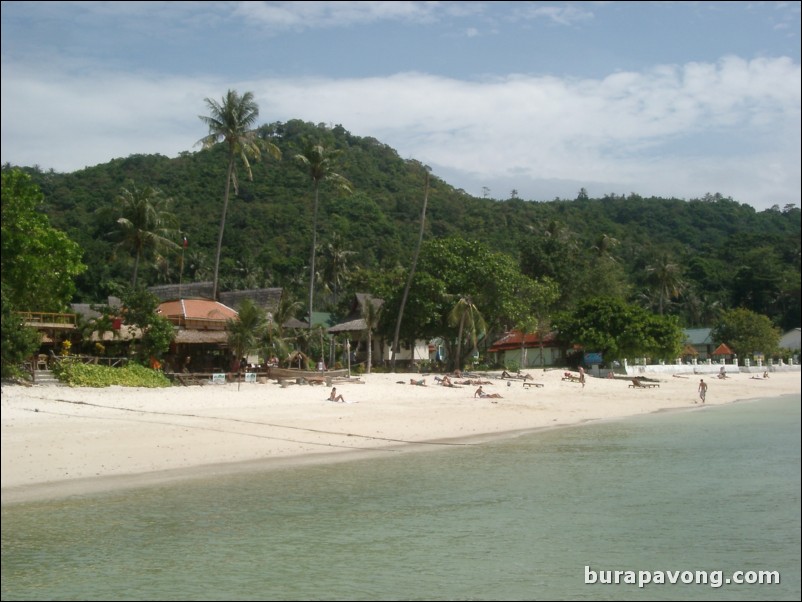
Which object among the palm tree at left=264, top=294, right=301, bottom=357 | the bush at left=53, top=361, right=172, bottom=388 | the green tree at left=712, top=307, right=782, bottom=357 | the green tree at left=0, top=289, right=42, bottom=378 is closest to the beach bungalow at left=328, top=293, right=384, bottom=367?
the palm tree at left=264, top=294, right=301, bottom=357

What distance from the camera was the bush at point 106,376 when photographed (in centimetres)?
2455

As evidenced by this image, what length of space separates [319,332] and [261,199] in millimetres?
39766

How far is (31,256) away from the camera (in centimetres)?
2336

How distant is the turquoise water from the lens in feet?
34.0

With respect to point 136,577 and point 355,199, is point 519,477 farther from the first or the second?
point 355,199

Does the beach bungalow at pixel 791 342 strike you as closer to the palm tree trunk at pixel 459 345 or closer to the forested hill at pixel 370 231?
the forested hill at pixel 370 231

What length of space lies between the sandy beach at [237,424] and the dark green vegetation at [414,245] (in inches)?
358

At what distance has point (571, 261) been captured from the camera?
5891 centimetres

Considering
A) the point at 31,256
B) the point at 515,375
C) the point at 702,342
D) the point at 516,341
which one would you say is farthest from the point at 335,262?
the point at 31,256

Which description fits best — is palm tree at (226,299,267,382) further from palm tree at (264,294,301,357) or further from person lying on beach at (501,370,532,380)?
person lying on beach at (501,370,532,380)

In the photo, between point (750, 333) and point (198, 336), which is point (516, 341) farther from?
point (198, 336)

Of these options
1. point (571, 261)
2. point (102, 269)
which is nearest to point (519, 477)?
point (571, 261)

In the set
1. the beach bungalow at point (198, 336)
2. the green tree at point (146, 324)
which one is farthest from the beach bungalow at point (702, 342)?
the green tree at point (146, 324)

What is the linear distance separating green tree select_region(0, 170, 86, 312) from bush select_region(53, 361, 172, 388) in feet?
7.83
